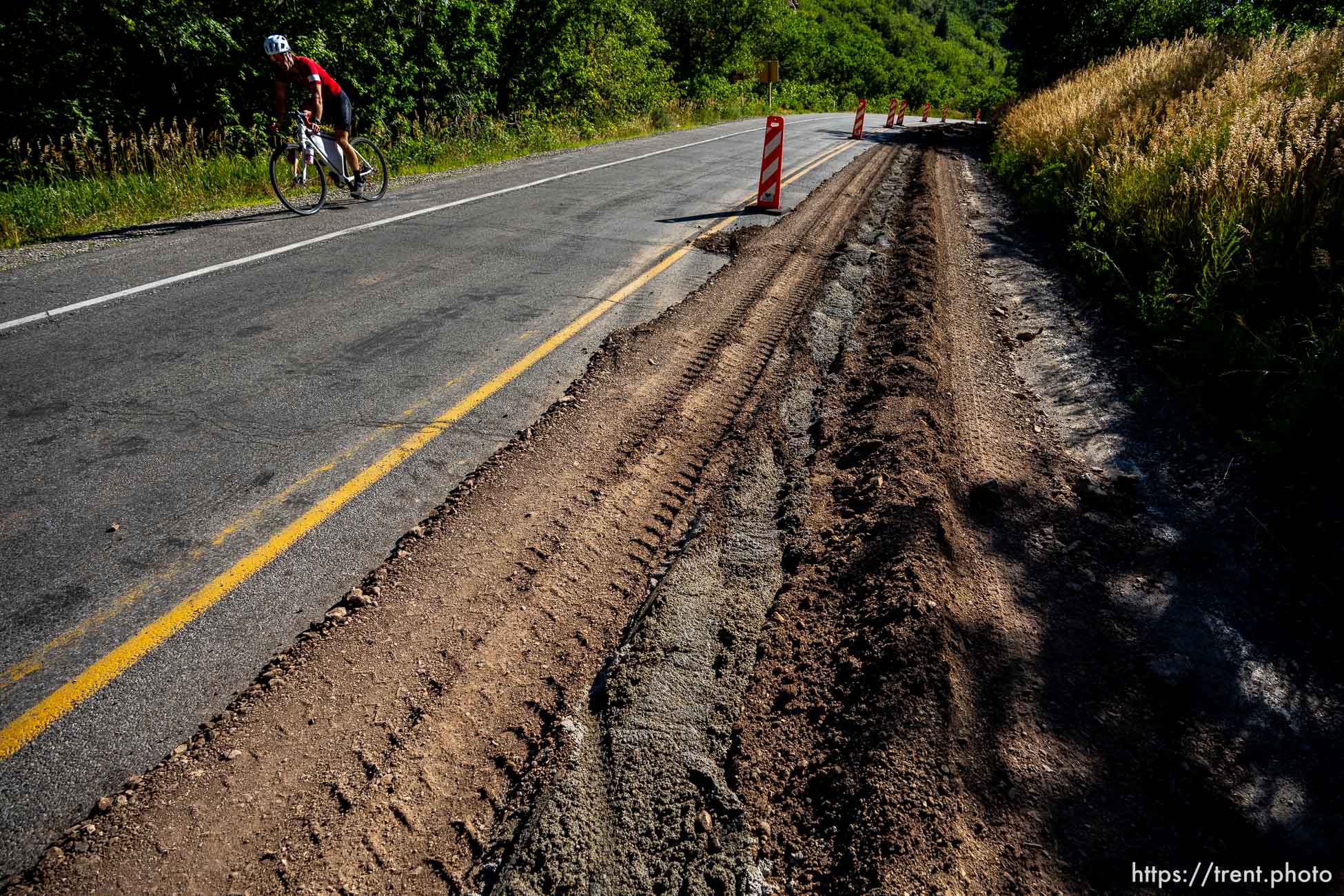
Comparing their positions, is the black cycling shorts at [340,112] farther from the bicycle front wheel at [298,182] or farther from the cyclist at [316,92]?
the bicycle front wheel at [298,182]

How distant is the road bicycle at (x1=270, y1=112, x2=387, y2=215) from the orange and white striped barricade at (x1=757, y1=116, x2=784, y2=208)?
17.9 feet

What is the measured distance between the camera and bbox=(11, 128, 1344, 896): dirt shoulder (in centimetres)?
173

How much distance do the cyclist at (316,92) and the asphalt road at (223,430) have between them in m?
1.64

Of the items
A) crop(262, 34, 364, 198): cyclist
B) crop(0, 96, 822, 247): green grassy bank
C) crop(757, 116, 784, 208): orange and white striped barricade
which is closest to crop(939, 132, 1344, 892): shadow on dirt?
crop(757, 116, 784, 208): orange and white striped barricade

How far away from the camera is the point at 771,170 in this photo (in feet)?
29.3

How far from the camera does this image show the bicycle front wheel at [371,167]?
8844 mm

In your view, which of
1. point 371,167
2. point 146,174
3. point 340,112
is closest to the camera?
point 340,112

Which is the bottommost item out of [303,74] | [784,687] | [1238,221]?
[784,687]

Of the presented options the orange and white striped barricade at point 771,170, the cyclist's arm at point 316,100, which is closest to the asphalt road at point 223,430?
the cyclist's arm at point 316,100

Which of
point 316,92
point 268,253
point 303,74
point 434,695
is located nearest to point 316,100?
point 316,92

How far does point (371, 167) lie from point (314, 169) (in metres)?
0.77

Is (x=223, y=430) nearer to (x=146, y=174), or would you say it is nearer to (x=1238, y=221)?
(x=1238, y=221)

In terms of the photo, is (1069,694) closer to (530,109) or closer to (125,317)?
(125,317)

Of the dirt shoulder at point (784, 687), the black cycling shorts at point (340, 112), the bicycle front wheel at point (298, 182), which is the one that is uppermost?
the black cycling shorts at point (340, 112)
